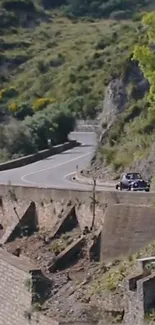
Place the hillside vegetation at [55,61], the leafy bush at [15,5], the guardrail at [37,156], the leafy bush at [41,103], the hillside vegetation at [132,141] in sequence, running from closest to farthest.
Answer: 1. the hillside vegetation at [132,141]
2. the guardrail at [37,156]
3. the hillside vegetation at [55,61]
4. the leafy bush at [41,103]
5. the leafy bush at [15,5]

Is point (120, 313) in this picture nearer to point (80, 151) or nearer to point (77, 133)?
point (80, 151)

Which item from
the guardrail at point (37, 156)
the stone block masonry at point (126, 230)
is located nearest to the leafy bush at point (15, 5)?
the guardrail at point (37, 156)

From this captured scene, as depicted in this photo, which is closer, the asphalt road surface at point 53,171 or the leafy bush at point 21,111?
the asphalt road surface at point 53,171

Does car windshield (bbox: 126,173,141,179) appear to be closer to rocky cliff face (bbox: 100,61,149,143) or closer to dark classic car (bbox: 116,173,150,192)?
dark classic car (bbox: 116,173,150,192)

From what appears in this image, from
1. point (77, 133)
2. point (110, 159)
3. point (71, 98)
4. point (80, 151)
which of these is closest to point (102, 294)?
point (110, 159)

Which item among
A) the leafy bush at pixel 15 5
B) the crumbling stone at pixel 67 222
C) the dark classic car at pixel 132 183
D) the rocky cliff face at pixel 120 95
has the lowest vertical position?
the crumbling stone at pixel 67 222

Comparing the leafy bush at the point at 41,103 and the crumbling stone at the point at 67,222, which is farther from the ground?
the crumbling stone at the point at 67,222

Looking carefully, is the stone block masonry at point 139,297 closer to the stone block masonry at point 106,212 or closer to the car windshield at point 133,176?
the stone block masonry at point 106,212

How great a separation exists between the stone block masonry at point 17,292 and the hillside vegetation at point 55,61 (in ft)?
53.3

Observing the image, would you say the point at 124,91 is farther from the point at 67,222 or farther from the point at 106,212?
the point at 106,212

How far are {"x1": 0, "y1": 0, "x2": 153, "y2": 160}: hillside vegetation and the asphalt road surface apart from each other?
172cm

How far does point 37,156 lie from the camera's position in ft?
163

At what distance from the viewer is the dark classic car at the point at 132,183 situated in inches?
1284

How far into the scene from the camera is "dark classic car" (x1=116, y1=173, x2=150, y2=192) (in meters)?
32.6
